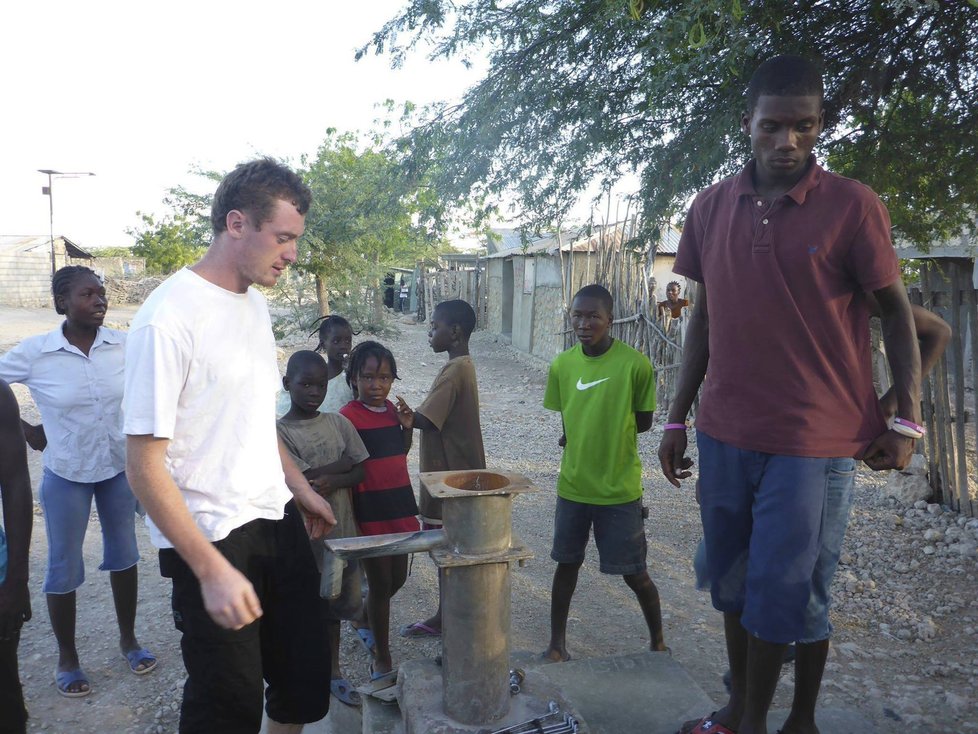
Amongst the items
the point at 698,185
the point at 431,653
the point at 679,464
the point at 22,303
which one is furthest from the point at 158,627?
the point at 22,303

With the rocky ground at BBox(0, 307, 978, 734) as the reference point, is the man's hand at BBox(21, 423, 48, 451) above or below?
above

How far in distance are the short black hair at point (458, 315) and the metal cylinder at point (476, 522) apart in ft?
5.33

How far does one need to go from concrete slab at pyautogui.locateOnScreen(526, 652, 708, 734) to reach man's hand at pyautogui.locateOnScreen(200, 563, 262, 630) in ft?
3.74

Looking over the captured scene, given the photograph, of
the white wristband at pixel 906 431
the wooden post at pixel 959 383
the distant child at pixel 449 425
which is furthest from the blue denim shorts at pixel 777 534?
the wooden post at pixel 959 383

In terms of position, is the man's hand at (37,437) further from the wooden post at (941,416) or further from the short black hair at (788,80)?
the wooden post at (941,416)

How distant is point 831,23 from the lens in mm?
4285

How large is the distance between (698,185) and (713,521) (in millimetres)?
3037

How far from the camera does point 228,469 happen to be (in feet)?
6.29

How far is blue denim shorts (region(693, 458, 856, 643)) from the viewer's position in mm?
1966

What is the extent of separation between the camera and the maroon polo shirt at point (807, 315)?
6.27 ft

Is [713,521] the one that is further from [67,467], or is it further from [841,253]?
[67,467]

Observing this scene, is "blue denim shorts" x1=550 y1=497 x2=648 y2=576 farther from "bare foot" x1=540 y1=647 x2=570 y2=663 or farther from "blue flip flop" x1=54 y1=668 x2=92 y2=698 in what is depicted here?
"blue flip flop" x1=54 y1=668 x2=92 y2=698

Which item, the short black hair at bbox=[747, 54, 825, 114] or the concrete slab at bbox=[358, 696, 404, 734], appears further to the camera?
the concrete slab at bbox=[358, 696, 404, 734]

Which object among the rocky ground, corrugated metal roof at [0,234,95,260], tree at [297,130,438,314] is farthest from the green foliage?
the rocky ground
